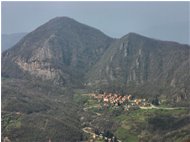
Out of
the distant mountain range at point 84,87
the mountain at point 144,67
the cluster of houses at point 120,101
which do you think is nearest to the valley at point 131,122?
the distant mountain range at point 84,87

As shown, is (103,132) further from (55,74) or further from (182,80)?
(55,74)

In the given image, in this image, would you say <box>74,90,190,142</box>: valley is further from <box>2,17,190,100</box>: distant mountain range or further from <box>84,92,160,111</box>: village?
<box>2,17,190,100</box>: distant mountain range

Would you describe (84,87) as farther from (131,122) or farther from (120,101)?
(131,122)

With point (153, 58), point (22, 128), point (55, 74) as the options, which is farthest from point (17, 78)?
point (22, 128)

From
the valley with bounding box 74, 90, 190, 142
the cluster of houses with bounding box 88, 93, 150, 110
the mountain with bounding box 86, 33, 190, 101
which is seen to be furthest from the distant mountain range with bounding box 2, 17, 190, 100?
the valley with bounding box 74, 90, 190, 142

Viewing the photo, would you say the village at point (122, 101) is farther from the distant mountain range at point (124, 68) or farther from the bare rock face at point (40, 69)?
the bare rock face at point (40, 69)

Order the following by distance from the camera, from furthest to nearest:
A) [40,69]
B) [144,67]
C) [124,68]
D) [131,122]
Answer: [40,69], [124,68], [144,67], [131,122]

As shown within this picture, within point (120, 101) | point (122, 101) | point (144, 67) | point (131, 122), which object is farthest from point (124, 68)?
point (131, 122)
